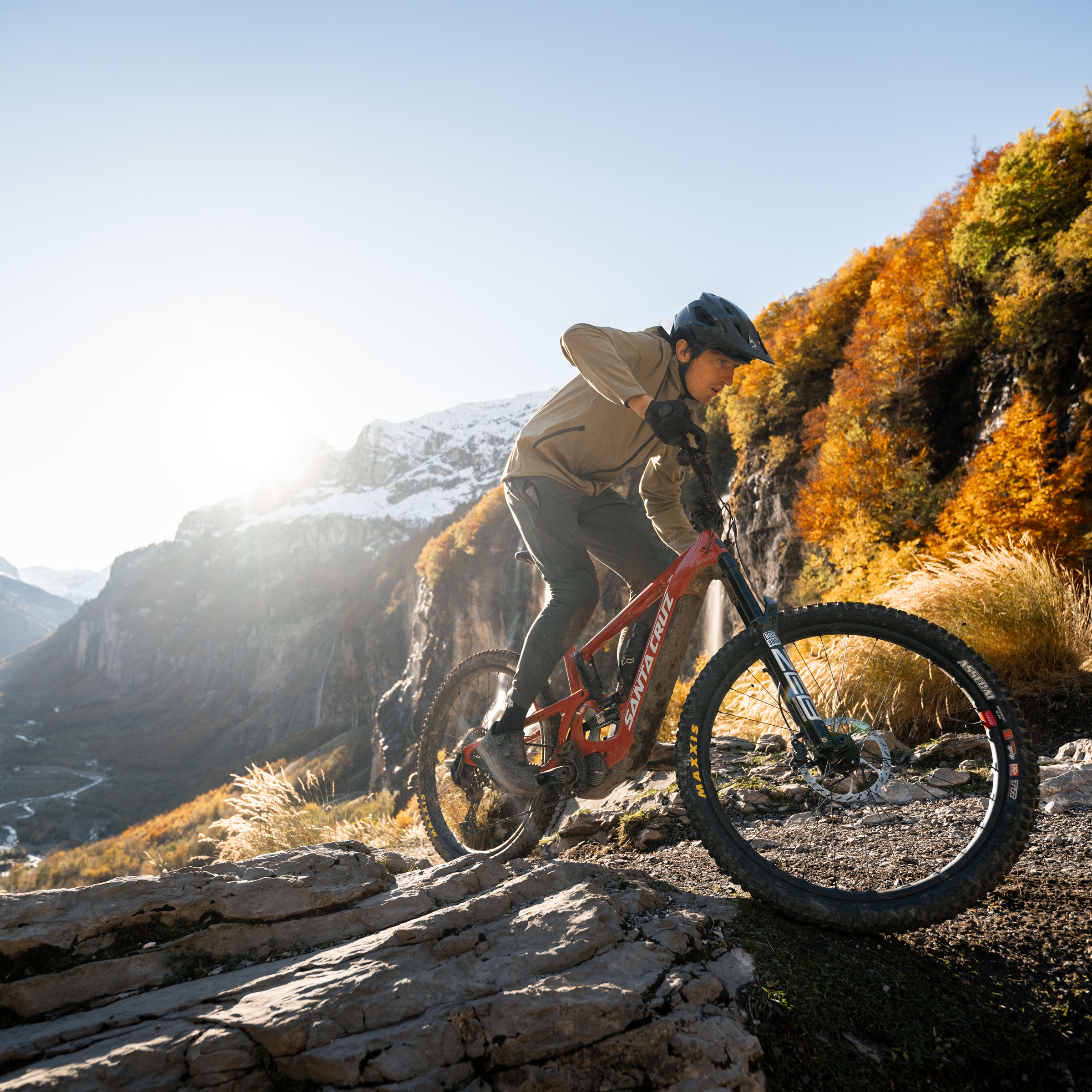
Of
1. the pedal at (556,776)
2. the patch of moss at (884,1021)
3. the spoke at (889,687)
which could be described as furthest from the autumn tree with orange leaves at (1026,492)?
the patch of moss at (884,1021)

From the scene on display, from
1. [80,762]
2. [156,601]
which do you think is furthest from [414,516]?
[80,762]

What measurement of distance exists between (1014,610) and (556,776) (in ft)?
15.2

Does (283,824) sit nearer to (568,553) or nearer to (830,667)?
(568,553)

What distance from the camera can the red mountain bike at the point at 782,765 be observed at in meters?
1.69

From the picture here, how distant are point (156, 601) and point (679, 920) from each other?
171534 millimetres

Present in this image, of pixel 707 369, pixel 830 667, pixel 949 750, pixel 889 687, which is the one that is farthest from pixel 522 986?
pixel 949 750

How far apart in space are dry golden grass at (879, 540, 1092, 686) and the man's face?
317cm

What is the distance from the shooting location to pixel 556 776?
2.62m

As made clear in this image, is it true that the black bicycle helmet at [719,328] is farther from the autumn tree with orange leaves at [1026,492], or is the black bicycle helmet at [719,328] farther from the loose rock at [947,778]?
the autumn tree with orange leaves at [1026,492]

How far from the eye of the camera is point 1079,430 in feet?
39.4

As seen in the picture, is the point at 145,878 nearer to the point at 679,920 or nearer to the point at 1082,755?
the point at 679,920

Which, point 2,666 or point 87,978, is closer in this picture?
point 87,978

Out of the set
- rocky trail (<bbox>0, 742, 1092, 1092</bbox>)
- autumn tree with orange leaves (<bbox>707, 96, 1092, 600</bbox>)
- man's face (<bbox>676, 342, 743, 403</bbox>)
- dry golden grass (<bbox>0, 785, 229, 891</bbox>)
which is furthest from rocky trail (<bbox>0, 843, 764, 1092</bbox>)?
dry golden grass (<bbox>0, 785, 229, 891</bbox>)

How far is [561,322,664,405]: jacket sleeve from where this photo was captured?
7.82ft
